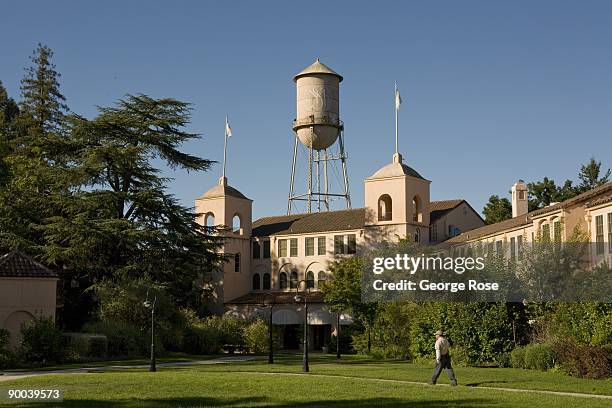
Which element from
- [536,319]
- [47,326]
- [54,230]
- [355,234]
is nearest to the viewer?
[536,319]

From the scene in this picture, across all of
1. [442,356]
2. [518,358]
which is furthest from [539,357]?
[442,356]

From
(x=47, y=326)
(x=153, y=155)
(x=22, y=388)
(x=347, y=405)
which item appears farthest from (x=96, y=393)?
(x=153, y=155)

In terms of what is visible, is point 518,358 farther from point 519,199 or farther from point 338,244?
point 338,244

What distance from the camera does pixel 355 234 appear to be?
68.6 m

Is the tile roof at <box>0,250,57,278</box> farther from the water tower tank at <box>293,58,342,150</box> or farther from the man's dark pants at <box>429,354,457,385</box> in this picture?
the water tower tank at <box>293,58,342,150</box>

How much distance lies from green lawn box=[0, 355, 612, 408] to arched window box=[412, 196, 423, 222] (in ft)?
112

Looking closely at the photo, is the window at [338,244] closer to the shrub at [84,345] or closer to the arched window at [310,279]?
the arched window at [310,279]

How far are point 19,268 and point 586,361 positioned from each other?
26433 millimetres

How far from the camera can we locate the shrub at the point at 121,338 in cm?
4562

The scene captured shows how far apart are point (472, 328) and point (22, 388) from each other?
20.0 m

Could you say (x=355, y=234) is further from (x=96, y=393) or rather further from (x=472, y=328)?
(x=96, y=393)

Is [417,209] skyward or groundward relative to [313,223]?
skyward

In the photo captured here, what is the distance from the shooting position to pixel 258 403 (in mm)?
21328

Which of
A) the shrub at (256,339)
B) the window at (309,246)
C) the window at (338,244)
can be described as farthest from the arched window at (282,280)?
the shrub at (256,339)
